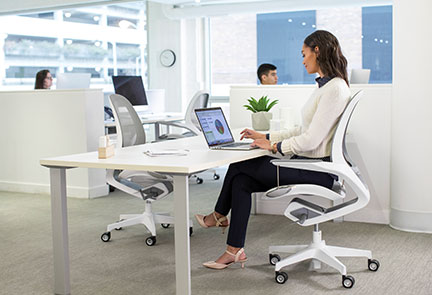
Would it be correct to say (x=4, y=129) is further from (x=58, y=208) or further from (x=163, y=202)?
(x=58, y=208)

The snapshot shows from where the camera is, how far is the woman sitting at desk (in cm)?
369

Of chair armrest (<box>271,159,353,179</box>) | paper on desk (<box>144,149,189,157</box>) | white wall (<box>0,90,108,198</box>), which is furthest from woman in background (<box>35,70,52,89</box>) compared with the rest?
chair armrest (<box>271,159,353,179</box>)

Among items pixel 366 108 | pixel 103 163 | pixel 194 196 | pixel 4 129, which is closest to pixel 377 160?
pixel 366 108

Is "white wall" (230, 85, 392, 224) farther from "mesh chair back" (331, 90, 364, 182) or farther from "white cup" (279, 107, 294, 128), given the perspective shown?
"mesh chair back" (331, 90, 364, 182)

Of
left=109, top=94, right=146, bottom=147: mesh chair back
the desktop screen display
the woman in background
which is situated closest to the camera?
left=109, top=94, right=146, bottom=147: mesh chair back

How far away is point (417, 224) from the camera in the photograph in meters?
4.95

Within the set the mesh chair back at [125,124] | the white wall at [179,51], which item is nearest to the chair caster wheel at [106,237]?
the mesh chair back at [125,124]

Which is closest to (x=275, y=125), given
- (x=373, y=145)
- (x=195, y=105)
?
(x=373, y=145)

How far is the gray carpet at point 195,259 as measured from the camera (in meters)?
3.67

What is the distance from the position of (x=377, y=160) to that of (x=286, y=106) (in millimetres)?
923

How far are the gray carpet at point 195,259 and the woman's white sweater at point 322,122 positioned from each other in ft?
2.53

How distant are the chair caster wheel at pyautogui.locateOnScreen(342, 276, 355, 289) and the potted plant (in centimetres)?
189

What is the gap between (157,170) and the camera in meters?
3.19

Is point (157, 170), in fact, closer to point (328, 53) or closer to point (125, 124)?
point (328, 53)
